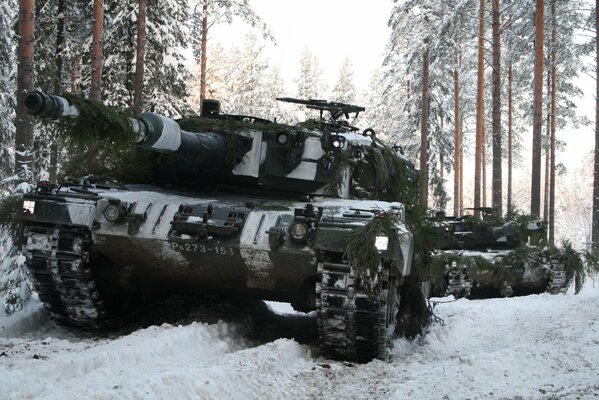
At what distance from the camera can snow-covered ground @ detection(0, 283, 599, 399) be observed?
427 centimetres

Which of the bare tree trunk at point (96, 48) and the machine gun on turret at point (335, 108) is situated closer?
the machine gun on turret at point (335, 108)

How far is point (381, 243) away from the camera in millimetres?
5770

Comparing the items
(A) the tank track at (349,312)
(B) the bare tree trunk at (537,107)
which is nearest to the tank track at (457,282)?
(A) the tank track at (349,312)

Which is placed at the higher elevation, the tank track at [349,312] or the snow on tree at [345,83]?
the snow on tree at [345,83]

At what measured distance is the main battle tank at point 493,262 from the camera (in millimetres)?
11586

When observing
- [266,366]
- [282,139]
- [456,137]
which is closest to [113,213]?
[282,139]

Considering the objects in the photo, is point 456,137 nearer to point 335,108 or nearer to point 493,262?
point 493,262

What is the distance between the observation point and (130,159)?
814cm

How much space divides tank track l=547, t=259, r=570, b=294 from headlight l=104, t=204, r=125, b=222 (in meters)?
8.46

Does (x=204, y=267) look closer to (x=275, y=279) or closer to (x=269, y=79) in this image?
(x=275, y=279)

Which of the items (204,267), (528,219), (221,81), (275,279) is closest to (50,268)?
(204,267)

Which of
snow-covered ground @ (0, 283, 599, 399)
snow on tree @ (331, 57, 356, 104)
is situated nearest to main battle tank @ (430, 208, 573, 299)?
snow-covered ground @ (0, 283, 599, 399)

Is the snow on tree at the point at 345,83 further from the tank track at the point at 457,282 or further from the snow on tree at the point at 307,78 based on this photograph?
the tank track at the point at 457,282

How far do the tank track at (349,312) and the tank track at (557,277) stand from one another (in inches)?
271
